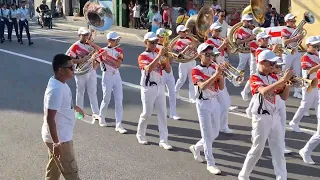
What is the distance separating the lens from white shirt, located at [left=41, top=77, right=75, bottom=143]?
5492mm

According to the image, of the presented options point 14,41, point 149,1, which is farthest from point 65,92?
point 149,1

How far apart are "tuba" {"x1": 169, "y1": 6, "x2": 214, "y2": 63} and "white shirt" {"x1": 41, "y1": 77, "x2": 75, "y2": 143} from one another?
14.8ft

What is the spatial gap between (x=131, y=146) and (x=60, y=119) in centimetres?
313

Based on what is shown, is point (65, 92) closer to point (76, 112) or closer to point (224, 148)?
point (76, 112)

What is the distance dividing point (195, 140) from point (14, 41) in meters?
18.0

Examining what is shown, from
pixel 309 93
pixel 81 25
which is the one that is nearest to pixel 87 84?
pixel 309 93

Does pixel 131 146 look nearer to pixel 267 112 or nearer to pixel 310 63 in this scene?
pixel 267 112

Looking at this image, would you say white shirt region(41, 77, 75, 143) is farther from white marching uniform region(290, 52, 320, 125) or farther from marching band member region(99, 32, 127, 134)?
white marching uniform region(290, 52, 320, 125)

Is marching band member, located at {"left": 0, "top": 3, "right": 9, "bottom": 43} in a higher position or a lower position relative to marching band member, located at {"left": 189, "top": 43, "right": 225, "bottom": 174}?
higher

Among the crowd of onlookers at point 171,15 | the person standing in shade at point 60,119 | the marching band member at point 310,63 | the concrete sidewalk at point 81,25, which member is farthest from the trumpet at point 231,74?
the concrete sidewalk at point 81,25

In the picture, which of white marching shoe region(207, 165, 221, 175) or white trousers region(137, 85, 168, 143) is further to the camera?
white trousers region(137, 85, 168, 143)

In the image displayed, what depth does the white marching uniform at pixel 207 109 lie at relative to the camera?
7.23m

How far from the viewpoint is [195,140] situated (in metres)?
8.98

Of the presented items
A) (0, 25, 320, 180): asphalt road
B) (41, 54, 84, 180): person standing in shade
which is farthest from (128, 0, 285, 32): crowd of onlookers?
(41, 54, 84, 180): person standing in shade
